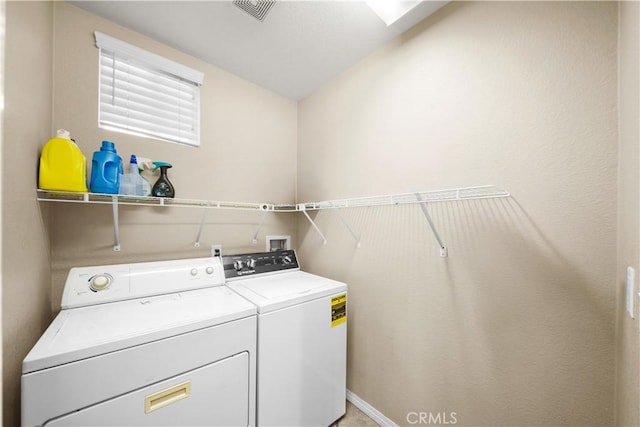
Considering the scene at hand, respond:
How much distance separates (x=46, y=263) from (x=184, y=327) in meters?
0.91

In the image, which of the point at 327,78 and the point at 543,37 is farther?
the point at 327,78

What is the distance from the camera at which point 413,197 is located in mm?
1270

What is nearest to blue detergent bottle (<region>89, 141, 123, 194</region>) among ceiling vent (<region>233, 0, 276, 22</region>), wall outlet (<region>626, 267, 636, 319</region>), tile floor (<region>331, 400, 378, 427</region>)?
ceiling vent (<region>233, 0, 276, 22</region>)

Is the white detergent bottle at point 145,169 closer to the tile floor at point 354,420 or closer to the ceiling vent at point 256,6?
→ the ceiling vent at point 256,6

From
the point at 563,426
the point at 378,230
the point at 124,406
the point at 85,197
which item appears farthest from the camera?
the point at 378,230

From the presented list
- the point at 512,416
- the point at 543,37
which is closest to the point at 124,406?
the point at 512,416

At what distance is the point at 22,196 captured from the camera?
0.88 m

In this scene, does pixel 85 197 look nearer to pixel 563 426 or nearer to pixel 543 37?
pixel 543 37

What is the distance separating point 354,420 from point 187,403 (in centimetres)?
123

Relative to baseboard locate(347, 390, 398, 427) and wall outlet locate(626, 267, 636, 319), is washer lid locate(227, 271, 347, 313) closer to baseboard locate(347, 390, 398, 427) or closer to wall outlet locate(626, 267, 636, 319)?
baseboard locate(347, 390, 398, 427)

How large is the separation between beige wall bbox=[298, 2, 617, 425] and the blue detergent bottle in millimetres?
1514

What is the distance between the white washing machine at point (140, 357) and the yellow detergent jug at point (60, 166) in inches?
18.3

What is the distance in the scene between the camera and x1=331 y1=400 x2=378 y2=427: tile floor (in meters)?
1.55

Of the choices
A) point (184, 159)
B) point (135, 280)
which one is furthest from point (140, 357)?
point (184, 159)
